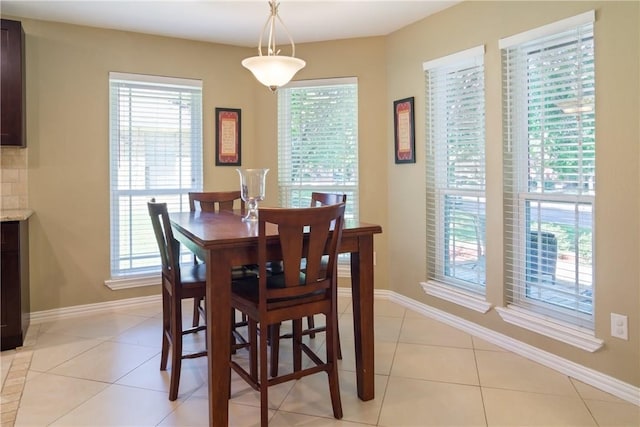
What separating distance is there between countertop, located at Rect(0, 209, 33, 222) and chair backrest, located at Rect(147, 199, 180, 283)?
133 cm

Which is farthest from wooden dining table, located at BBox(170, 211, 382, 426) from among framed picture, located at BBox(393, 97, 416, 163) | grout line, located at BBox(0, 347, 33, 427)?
framed picture, located at BBox(393, 97, 416, 163)

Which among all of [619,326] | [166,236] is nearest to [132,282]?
[166,236]

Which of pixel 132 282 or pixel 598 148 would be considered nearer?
pixel 598 148

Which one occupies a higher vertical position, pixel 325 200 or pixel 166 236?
pixel 325 200

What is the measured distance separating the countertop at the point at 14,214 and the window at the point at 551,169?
11.0 ft

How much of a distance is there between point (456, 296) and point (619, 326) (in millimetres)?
1155

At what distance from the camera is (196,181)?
13.4 ft

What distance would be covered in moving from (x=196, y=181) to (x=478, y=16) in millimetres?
2797

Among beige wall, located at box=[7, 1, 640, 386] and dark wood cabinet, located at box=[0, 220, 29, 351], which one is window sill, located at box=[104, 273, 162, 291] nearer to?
beige wall, located at box=[7, 1, 640, 386]

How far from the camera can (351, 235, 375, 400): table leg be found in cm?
216

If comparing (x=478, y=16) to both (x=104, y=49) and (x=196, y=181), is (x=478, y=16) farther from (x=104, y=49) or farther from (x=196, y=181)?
(x=104, y=49)

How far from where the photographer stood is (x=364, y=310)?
216cm

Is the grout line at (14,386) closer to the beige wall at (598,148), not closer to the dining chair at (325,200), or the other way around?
Result: the dining chair at (325,200)

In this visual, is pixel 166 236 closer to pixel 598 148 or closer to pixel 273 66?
pixel 273 66
